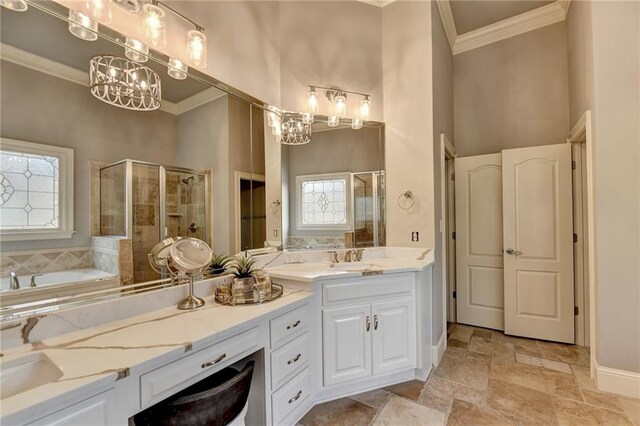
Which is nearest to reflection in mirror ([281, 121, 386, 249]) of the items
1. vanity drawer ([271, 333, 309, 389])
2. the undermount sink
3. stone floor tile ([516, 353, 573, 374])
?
vanity drawer ([271, 333, 309, 389])

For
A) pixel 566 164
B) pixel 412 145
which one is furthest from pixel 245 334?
pixel 566 164

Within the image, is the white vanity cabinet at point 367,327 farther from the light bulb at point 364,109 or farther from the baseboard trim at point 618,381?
the light bulb at point 364,109

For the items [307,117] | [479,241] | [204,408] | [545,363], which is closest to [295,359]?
[204,408]

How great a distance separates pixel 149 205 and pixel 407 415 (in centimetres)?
203

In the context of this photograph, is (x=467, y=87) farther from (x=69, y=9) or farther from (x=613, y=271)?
(x=69, y=9)

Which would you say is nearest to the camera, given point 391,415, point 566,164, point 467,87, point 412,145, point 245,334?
point 245,334

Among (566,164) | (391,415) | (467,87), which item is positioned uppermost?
(467,87)

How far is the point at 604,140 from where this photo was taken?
209 centimetres

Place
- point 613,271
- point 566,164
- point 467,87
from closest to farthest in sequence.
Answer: point 613,271 < point 566,164 < point 467,87

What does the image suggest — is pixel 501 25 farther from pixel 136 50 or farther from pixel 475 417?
pixel 475 417

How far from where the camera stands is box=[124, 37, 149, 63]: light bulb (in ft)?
4.64

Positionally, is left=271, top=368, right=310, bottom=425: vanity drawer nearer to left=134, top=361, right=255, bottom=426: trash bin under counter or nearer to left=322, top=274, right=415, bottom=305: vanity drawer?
left=134, top=361, right=255, bottom=426: trash bin under counter

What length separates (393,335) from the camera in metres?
2.09

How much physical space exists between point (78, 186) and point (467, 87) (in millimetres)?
3875
